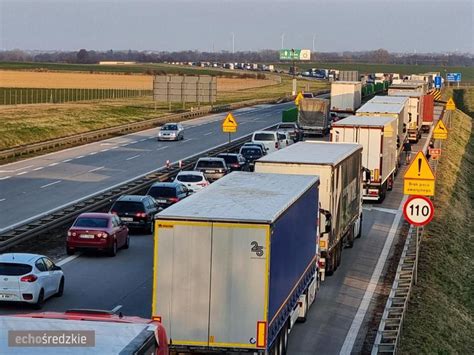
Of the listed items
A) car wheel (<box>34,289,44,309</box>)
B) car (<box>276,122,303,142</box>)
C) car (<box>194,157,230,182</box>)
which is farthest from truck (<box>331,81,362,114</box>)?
car wheel (<box>34,289,44,309</box>)

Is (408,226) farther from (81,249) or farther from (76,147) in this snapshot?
(76,147)

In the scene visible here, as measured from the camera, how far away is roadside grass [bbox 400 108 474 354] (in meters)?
21.7

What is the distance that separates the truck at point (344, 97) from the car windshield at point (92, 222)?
55614 millimetres

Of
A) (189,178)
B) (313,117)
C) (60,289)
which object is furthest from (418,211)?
(313,117)

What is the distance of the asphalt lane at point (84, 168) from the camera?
3906 cm

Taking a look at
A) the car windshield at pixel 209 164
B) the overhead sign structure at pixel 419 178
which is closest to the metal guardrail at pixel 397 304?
the overhead sign structure at pixel 419 178

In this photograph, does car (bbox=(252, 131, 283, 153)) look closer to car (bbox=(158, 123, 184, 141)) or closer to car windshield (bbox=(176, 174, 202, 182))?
car (bbox=(158, 123, 184, 141))

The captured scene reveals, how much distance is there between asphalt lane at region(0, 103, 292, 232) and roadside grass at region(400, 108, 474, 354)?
13.4 m

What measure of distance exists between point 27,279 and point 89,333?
12.0 m

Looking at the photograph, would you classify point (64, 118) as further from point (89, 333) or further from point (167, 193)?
point (89, 333)

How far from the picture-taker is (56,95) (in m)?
116

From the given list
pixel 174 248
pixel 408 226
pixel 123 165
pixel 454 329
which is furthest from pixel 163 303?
pixel 123 165

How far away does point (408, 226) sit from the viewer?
35.8 meters

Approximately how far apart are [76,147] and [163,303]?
47.6m
